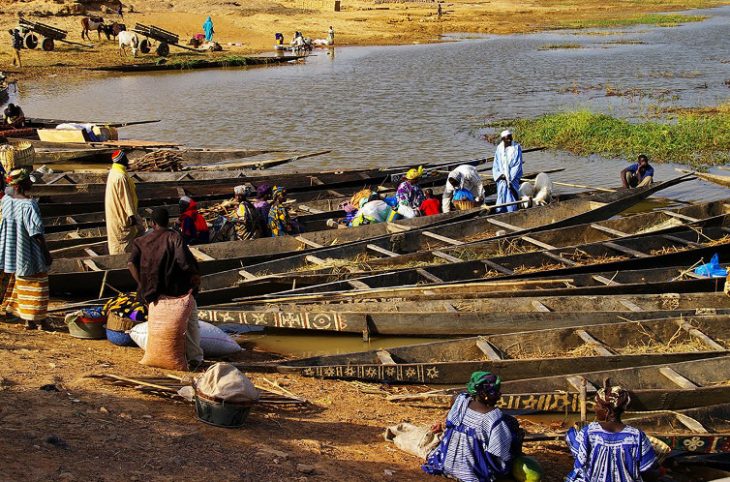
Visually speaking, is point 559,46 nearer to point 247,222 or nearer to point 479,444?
point 247,222

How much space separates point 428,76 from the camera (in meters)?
32.3

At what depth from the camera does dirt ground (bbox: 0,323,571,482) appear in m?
5.45

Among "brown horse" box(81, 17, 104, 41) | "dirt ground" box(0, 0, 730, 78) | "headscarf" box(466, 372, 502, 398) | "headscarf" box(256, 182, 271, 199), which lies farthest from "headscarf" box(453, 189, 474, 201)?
"brown horse" box(81, 17, 104, 41)

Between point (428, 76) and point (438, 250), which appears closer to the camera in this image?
point (438, 250)

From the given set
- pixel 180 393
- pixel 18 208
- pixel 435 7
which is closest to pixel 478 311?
pixel 180 393

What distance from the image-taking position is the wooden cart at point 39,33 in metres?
34.2

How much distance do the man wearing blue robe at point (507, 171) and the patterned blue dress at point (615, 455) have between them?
7826mm

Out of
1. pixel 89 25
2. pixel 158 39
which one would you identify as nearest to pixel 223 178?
pixel 158 39

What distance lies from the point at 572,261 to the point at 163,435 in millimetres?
6139

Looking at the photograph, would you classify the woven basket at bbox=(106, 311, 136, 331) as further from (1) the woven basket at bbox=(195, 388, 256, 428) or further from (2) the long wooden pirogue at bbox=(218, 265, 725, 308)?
(1) the woven basket at bbox=(195, 388, 256, 428)

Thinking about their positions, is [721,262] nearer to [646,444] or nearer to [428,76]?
[646,444]

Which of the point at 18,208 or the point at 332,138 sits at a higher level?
the point at 18,208

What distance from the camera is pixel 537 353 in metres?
8.41

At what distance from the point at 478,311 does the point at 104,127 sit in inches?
515
